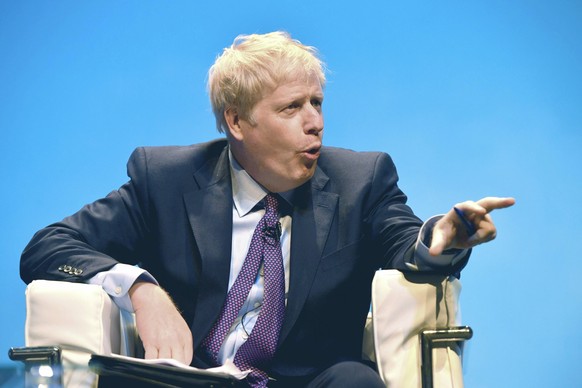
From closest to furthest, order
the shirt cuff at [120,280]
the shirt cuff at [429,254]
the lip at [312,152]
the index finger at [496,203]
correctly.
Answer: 1. the index finger at [496,203]
2. the shirt cuff at [429,254]
3. the shirt cuff at [120,280]
4. the lip at [312,152]

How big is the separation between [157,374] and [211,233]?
545 millimetres

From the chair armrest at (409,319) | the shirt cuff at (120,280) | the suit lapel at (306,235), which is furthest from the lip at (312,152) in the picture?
the shirt cuff at (120,280)

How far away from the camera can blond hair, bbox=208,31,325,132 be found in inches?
90.3

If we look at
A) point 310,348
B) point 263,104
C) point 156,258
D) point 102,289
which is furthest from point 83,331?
point 263,104

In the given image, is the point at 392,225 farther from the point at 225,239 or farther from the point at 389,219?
the point at 225,239

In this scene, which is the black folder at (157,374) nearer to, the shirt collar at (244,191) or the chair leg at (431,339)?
the chair leg at (431,339)

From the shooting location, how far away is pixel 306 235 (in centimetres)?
227

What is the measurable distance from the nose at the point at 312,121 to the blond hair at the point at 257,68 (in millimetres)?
88

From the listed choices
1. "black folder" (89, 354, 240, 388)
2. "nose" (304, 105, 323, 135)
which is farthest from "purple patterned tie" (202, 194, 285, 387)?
"black folder" (89, 354, 240, 388)

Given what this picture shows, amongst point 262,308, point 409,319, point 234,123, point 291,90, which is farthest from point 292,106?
point 409,319

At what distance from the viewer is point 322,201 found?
2.33m

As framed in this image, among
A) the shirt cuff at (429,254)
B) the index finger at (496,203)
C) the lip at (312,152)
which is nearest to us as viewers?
the index finger at (496,203)

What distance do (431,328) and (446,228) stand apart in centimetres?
27

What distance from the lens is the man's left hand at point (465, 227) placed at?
Answer: 1820 mm
